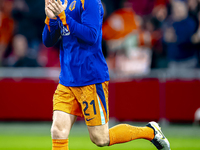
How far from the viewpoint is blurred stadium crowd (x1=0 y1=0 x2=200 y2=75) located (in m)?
8.69

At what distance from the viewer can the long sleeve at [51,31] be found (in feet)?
13.5

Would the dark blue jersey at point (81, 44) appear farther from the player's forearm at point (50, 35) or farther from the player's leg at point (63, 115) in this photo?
the player's leg at point (63, 115)

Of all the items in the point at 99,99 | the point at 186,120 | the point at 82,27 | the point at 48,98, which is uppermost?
the point at 82,27

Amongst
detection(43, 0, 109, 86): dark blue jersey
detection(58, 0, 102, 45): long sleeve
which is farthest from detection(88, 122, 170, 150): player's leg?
detection(58, 0, 102, 45): long sleeve

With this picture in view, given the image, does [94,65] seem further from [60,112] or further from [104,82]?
[60,112]

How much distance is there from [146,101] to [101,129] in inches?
185

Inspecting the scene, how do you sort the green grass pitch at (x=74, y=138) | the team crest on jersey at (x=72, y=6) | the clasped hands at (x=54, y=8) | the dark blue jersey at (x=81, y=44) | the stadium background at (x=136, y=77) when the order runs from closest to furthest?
the clasped hands at (x=54, y=8) < the dark blue jersey at (x=81, y=44) < the team crest on jersey at (x=72, y=6) < the green grass pitch at (x=74, y=138) < the stadium background at (x=136, y=77)

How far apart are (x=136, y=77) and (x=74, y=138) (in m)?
2.30

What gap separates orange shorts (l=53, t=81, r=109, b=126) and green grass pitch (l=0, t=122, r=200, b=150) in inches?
91.6

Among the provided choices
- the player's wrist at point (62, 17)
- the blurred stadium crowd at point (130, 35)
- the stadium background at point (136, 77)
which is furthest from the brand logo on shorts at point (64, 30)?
the blurred stadium crowd at point (130, 35)

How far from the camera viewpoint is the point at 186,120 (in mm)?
8789

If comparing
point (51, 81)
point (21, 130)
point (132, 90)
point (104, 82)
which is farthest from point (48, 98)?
point (104, 82)

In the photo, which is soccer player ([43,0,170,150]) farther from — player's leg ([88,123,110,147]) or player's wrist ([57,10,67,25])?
player's wrist ([57,10,67,25])

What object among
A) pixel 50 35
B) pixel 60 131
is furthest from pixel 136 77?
pixel 60 131
